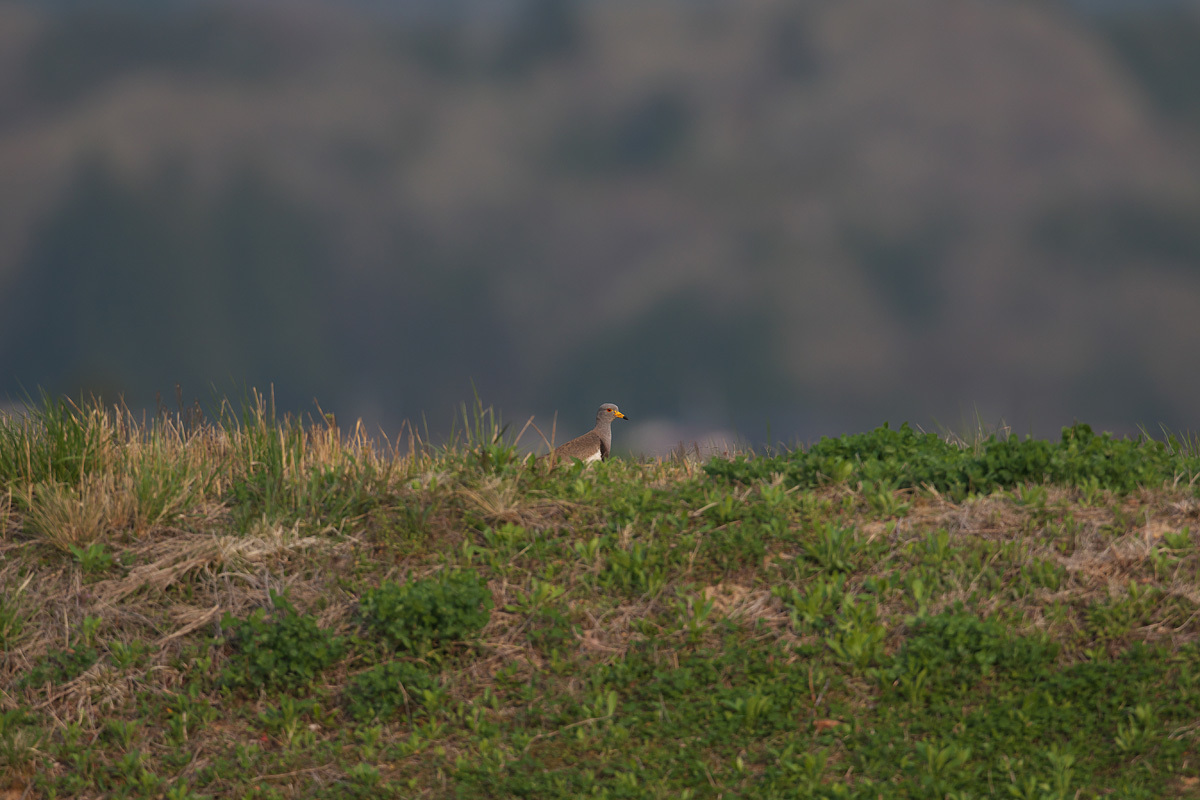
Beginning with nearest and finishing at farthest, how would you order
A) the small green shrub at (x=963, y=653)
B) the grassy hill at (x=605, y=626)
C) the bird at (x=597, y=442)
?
the grassy hill at (x=605, y=626), the small green shrub at (x=963, y=653), the bird at (x=597, y=442)

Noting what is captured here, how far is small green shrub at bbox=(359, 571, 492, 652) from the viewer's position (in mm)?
6484

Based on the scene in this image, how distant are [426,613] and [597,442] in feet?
18.4

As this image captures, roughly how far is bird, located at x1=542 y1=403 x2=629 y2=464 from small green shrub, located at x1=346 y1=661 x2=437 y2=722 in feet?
15.4

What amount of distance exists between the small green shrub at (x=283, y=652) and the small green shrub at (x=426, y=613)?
34cm

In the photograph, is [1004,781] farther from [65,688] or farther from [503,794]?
[65,688]

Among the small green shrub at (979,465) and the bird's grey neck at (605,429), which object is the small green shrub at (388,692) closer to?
the small green shrub at (979,465)

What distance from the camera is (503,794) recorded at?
5555 mm

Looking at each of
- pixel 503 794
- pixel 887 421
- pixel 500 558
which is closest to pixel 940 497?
pixel 887 421

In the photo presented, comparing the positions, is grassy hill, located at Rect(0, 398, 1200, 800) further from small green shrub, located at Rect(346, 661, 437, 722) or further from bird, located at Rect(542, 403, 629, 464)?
bird, located at Rect(542, 403, 629, 464)

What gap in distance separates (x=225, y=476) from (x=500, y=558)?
9.27 feet

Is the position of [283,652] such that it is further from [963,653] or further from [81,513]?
[963,653]

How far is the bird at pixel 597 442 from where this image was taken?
11.4 meters

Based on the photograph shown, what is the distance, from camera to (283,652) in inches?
255

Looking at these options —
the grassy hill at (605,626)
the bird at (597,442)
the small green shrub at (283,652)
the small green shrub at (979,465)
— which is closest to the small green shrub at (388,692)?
the grassy hill at (605,626)
